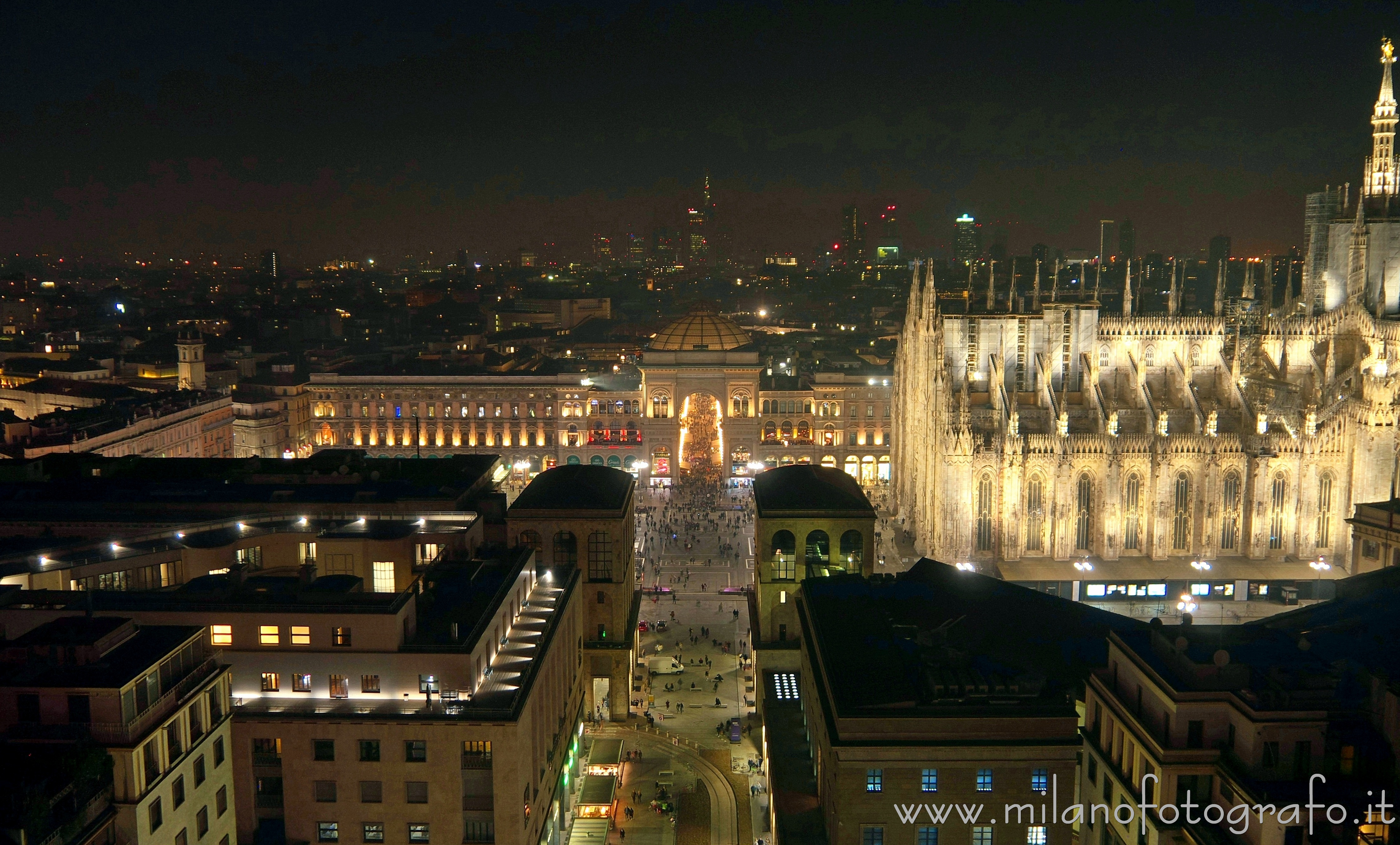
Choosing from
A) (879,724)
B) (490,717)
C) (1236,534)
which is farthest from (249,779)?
(1236,534)

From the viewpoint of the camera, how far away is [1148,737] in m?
29.8

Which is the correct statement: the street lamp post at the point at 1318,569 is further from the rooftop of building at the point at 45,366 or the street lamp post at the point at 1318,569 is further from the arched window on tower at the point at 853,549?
the rooftop of building at the point at 45,366

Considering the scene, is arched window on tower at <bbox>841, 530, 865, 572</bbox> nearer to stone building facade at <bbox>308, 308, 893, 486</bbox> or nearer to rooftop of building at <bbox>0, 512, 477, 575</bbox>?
rooftop of building at <bbox>0, 512, 477, 575</bbox>

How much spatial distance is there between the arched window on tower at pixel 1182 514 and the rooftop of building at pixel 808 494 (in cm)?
2288

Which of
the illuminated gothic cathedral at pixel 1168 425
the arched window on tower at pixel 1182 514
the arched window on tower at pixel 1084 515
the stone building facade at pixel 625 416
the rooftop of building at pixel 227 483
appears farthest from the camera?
the stone building facade at pixel 625 416

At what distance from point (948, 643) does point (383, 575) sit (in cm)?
2203

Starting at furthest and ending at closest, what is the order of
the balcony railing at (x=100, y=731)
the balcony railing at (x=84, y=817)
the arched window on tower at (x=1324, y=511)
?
the arched window on tower at (x=1324, y=511)
the balcony railing at (x=100, y=731)
the balcony railing at (x=84, y=817)

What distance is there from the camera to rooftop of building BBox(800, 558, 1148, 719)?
37.5 m

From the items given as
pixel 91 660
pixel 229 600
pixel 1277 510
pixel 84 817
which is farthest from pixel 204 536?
pixel 1277 510

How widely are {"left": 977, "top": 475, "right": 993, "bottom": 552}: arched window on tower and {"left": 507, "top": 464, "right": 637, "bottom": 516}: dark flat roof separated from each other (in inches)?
924

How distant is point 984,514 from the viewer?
75.8m

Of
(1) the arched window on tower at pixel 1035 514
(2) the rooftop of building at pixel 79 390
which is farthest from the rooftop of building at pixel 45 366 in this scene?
(1) the arched window on tower at pixel 1035 514

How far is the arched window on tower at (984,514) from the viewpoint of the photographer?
75375mm

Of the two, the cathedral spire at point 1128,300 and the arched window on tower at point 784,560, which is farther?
the cathedral spire at point 1128,300
